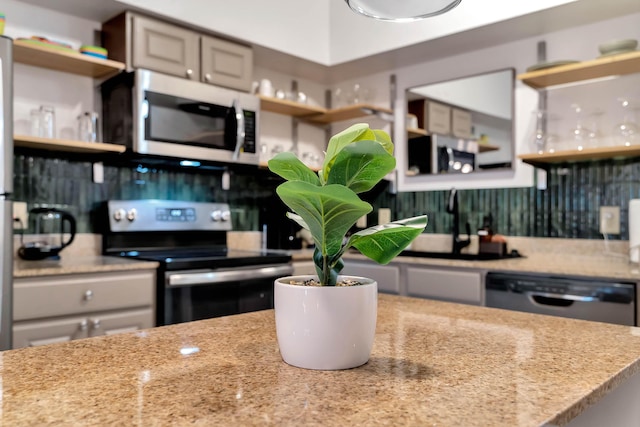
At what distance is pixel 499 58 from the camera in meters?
3.23

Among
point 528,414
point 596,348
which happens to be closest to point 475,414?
point 528,414

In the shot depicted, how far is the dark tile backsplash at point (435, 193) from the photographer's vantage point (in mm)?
2701

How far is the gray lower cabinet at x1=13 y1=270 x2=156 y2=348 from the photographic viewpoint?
6.76ft

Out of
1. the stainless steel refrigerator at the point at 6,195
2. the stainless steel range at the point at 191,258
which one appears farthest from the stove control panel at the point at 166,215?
the stainless steel refrigerator at the point at 6,195

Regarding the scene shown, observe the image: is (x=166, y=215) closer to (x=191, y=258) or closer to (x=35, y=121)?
(x=191, y=258)

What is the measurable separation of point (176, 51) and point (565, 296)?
2.31 m

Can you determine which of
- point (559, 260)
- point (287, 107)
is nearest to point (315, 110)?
point (287, 107)

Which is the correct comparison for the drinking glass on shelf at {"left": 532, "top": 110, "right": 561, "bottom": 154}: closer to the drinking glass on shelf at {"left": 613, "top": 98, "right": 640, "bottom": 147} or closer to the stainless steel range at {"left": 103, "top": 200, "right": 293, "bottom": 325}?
the drinking glass on shelf at {"left": 613, "top": 98, "right": 640, "bottom": 147}

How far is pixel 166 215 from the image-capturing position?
3.09 m

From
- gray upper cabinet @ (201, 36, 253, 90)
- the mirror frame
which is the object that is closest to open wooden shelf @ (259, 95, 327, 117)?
gray upper cabinet @ (201, 36, 253, 90)

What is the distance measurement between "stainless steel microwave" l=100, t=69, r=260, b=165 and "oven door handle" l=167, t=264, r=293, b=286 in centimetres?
→ 67

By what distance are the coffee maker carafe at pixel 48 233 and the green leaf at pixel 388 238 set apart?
209 cm

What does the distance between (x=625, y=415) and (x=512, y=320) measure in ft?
0.95

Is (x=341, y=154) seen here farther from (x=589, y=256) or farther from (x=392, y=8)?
(x=589, y=256)
